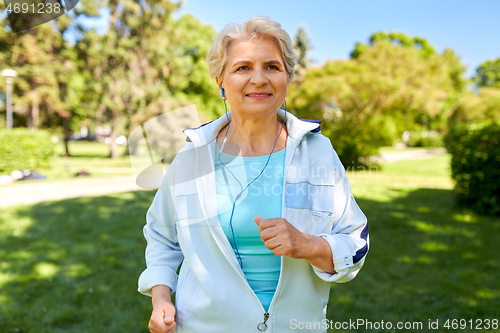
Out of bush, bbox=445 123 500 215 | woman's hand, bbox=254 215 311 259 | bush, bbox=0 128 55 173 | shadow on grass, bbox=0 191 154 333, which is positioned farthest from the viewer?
bush, bbox=0 128 55 173

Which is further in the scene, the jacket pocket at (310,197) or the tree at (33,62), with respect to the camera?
the tree at (33,62)

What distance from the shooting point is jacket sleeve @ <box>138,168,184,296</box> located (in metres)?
1.52

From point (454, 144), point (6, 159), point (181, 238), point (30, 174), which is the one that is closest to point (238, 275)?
point (181, 238)

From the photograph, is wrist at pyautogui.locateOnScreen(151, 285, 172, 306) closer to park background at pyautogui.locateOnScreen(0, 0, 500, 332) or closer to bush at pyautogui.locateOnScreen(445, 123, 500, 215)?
park background at pyautogui.locateOnScreen(0, 0, 500, 332)

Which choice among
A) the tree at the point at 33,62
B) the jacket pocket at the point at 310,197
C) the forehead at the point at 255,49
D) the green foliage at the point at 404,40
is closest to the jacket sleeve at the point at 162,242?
the jacket pocket at the point at 310,197

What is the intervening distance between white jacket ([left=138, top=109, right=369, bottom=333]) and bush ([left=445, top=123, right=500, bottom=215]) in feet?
25.4

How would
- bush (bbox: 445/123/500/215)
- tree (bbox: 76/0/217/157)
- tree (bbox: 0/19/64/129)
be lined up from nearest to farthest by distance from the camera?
bush (bbox: 445/123/500/215) → tree (bbox: 0/19/64/129) → tree (bbox: 76/0/217/157)

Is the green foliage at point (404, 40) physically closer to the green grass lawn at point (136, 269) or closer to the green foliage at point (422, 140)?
the green foliage at point (422, 140)

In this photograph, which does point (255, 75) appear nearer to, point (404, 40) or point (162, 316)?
point (162, 316)

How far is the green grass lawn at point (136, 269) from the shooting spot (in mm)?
3754

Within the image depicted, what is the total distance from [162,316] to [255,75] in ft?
3.35

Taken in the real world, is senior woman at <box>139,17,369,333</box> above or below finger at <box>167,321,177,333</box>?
above

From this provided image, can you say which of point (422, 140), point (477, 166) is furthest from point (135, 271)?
point (422, 140)

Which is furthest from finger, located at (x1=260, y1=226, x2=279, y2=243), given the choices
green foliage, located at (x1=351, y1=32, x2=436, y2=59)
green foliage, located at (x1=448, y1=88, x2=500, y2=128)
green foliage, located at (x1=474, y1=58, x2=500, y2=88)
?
green foliage, located at (x1=474, y1=58, x2=500, y2=88)
